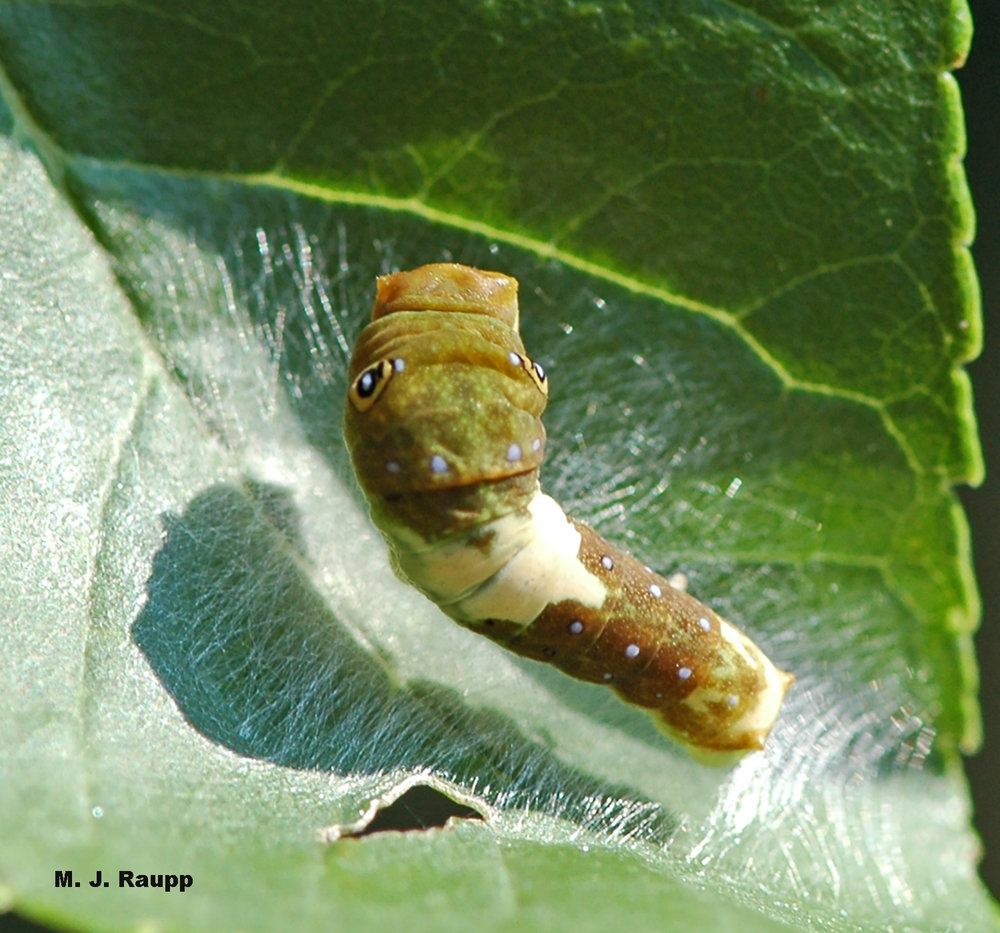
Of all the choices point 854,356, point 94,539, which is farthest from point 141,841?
point 854,356

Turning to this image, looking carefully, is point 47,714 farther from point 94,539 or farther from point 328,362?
point 328,362

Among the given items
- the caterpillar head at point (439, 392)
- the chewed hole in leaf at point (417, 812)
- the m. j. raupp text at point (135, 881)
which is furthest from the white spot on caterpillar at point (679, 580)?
the m. j. raupp text at point (135, 881)

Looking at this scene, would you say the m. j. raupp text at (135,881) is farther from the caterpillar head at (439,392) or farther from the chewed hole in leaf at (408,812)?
the caterpillar head at (439,392)

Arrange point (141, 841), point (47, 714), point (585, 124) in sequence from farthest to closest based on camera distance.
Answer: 1. point (585, 124)
2. point (47, 714)
3. point (141, 841)

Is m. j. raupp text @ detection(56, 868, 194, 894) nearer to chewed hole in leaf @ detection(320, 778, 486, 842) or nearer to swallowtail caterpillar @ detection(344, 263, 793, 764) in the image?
chewed hole in leaf @ detection(320, 778, 486, 842)

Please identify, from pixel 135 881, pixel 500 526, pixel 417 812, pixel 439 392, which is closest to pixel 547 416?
pixel 500 526

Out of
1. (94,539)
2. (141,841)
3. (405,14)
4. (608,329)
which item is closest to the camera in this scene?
(141,841)

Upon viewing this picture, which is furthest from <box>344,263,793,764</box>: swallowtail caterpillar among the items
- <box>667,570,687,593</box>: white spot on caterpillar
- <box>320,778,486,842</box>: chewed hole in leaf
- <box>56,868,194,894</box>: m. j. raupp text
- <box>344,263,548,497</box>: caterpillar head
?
<box>56,868,194,894</box>: m. j. raupp text

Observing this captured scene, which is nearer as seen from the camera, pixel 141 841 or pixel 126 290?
pixel 141 841
